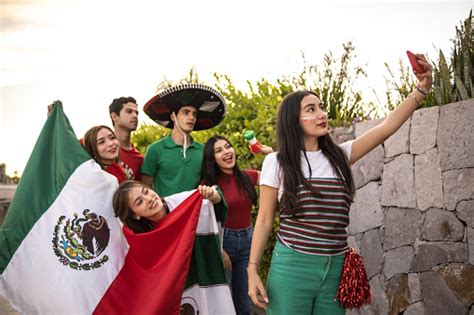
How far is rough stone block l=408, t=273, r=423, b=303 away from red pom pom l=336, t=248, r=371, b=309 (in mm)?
1827

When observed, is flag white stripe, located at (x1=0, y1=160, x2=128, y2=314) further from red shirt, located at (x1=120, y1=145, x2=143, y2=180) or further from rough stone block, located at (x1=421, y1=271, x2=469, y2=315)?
rough stone block, located at (x1=421, y1=271, x2=469, y2=315)

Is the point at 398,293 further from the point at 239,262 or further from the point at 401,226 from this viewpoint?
the point at 239,262

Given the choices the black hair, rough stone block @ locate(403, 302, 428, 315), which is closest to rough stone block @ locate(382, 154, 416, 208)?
rough stone block @ locate(403, 302, 428, 315)

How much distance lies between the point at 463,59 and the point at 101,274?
3119 millimetres

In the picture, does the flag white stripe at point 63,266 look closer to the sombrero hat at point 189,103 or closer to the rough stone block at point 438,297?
the sombrero hat at point 189,103

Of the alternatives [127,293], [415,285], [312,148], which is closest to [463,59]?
[415,285]

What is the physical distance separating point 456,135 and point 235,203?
170cm

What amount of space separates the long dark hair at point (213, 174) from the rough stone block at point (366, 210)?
1.13 meters

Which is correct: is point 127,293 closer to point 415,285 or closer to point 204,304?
point 204,304

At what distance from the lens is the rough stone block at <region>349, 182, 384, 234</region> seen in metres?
5.32

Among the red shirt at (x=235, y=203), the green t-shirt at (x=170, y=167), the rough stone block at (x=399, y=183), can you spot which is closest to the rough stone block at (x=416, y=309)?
the rough stone block at (x=399, y=183)

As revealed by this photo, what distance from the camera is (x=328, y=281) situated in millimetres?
2996

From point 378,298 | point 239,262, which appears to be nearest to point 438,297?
point 378,298

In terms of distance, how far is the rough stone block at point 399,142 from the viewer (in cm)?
490
